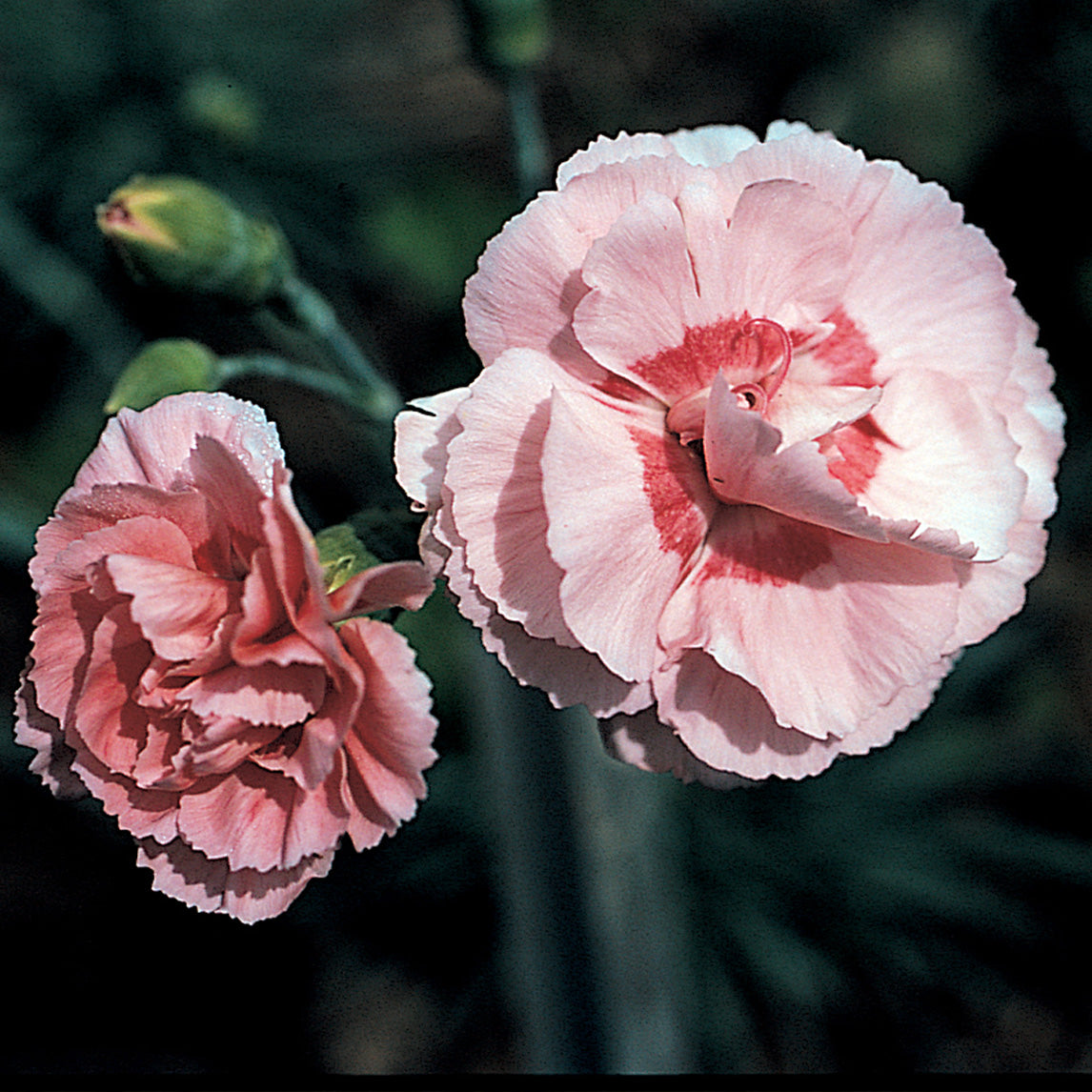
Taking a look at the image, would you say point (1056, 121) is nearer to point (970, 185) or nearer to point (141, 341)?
point (970, 185)

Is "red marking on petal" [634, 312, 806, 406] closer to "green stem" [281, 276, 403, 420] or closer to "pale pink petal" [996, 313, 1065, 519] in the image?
"pale pink petal" [996, 313, 1065, 519]

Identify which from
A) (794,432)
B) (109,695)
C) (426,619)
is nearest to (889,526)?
(794,432)

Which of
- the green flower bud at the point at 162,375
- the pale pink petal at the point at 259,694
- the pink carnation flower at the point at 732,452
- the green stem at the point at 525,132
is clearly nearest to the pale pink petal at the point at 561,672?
the pink carnation flower at the point at 732,452

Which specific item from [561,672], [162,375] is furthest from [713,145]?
[162,375]

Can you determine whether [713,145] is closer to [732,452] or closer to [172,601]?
[732,452]

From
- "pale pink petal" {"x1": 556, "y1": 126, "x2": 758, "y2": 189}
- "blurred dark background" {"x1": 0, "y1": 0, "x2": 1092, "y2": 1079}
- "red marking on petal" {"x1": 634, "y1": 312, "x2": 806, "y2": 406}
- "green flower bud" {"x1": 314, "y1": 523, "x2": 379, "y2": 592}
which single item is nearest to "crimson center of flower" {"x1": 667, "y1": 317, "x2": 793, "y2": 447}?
"red marking on petal" {"x1": 634, "y1": 312, "x2": 806, "y2": 406}

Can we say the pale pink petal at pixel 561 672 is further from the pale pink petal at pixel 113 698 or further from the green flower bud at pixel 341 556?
the pale pink petal at pixel 113 698
